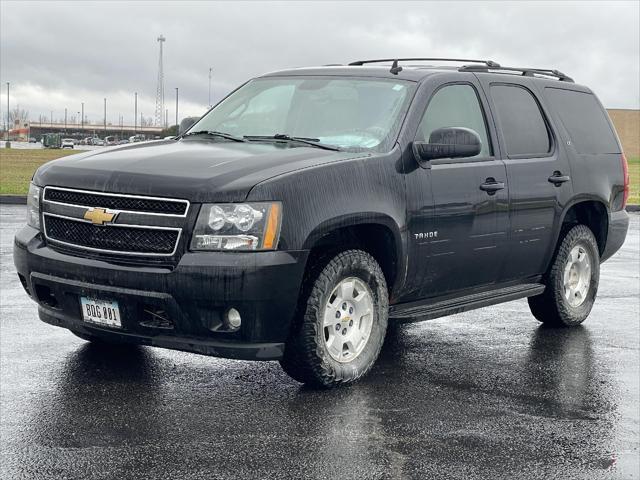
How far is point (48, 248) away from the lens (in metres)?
6.09

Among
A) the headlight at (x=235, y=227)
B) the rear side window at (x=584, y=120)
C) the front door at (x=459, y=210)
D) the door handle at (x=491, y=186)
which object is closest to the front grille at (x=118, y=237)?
the headlight at (x=235, y=227)

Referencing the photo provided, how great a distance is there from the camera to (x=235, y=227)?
217 inches

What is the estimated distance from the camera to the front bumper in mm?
5434

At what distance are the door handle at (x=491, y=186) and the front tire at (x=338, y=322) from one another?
1.17 metres

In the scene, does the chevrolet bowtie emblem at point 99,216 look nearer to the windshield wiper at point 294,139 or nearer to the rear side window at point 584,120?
the windshield wiper at point 294,139

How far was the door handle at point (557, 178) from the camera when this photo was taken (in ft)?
25.5

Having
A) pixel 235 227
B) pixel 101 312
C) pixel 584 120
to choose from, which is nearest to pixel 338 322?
pixel 235 227

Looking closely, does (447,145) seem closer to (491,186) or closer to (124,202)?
(491,186)

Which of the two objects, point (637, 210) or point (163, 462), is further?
point (637, 210)

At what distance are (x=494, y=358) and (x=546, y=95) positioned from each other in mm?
2293

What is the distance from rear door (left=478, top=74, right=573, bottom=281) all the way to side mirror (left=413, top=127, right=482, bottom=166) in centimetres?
88

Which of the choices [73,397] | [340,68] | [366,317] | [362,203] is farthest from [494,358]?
[73,397]

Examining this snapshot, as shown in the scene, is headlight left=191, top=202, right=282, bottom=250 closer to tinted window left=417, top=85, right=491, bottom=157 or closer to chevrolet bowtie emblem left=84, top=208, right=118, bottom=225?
chevrolet bowtie emblem left=84, top=208, right=118, bottom=225

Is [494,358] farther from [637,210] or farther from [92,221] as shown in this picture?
[637,210]
